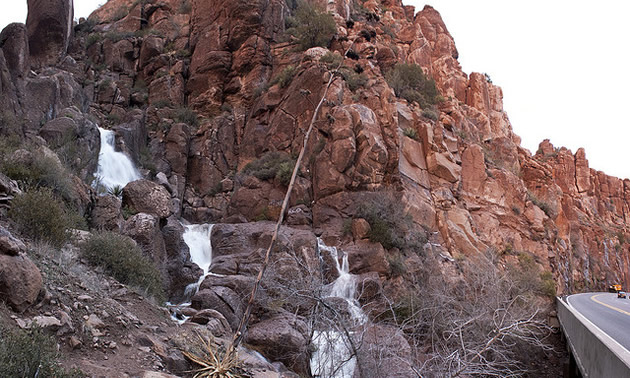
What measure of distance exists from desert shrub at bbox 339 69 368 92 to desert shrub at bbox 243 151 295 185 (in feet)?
19.4

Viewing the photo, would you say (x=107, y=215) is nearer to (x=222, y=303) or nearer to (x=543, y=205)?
(x=222, y=303)

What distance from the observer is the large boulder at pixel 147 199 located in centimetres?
1558

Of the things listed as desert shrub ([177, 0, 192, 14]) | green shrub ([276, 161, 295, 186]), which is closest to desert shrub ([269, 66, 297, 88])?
green shrub ([276, 161, 295, 186])

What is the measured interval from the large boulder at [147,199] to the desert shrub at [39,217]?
6.03 meters

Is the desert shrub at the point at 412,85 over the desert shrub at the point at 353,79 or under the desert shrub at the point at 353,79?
over

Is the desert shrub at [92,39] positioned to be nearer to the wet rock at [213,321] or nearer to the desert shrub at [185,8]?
the desert shrub at [185,8]

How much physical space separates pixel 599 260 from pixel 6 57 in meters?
54.5

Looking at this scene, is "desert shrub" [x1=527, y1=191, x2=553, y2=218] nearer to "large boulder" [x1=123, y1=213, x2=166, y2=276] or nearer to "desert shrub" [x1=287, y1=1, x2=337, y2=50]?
"desert shrub" [x1=287, y1=1, x2=337, y2=50]

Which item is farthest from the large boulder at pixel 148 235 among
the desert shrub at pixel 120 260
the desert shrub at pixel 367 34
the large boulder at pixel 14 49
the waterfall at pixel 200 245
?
the desert shrub at pixel 367 34

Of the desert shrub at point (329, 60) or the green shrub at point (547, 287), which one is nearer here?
the green shrub at point (547, 287)

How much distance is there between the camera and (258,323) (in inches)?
491

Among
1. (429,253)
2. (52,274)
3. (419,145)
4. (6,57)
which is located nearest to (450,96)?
→ (419,145)

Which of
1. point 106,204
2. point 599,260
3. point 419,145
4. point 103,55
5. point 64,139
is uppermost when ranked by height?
point 103,55

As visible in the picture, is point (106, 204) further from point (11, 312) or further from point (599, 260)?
point (599, 260)
